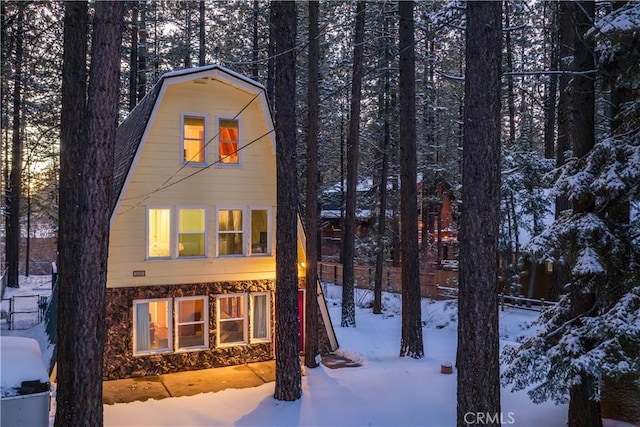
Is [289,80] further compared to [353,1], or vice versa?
[353,1]

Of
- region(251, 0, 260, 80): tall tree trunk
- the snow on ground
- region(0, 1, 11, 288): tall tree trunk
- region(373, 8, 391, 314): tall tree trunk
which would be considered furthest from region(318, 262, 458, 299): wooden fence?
region(0, 1, 11, 288): tall tree trunk

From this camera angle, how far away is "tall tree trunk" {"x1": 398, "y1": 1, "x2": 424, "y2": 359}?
11.8m

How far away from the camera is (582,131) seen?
Answer: 281 inches

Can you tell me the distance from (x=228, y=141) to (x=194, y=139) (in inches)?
33.6

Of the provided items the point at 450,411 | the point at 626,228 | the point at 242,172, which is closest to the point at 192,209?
the point at 242,172

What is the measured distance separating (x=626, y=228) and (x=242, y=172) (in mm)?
8675

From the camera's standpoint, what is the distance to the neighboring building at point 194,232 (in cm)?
1145

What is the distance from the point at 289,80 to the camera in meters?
9.04

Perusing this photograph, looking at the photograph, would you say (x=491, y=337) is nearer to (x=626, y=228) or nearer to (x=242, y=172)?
(x=626, y=228)

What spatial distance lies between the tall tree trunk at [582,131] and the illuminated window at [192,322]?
8210 millimetres

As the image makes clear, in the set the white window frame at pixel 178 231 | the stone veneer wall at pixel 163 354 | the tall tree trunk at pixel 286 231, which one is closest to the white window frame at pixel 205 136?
the white window frame at pixel 178 231

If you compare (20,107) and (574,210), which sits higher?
(20,107)

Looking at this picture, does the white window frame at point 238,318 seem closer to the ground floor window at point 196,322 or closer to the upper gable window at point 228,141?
the ground floor window at point 196,322

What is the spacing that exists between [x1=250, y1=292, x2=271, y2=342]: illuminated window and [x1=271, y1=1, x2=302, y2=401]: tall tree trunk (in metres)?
3.65
